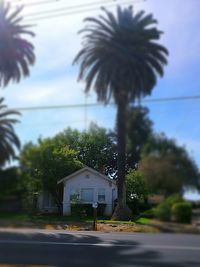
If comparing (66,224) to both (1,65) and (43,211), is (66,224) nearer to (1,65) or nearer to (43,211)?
(43,211)

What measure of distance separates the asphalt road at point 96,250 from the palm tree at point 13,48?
1938 millimetres

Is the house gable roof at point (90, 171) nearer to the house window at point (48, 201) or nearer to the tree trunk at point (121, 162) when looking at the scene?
the house window at point (48, 201)

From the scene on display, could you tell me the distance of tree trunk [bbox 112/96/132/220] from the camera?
6289 millimetres

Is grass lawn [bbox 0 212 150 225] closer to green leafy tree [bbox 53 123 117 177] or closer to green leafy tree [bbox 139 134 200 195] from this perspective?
green leafy tree [bbox 139 134 200 195]

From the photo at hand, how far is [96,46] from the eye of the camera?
632 cm

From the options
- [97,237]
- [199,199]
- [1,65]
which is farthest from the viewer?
[97,237]

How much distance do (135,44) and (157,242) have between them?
2.29 m

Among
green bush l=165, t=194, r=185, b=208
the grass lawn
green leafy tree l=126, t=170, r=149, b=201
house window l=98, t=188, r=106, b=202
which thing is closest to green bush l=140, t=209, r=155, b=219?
the grass lawn

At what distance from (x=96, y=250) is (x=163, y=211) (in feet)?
9.11

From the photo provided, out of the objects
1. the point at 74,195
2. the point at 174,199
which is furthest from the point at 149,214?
the point at 74,195

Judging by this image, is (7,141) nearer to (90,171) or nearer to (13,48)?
(13,48)

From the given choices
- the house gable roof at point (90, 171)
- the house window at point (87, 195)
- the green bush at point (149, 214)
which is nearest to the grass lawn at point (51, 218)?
the green bush at point (149, 214)

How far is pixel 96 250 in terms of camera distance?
28.2ft

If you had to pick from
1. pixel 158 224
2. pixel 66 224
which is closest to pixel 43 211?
pixel 66 224
